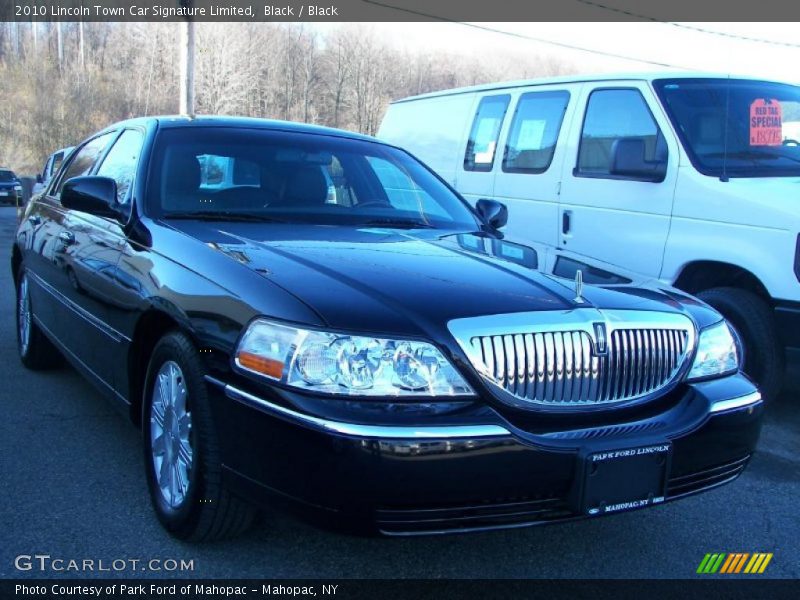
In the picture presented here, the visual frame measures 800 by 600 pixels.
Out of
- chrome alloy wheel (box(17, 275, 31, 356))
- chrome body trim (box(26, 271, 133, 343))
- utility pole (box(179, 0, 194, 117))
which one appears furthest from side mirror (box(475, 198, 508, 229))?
utility pole (box(179, 0, 194, 117))

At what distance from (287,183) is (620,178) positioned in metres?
2.74

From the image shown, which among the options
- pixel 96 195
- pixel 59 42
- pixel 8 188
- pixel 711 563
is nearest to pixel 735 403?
pixel 711 563

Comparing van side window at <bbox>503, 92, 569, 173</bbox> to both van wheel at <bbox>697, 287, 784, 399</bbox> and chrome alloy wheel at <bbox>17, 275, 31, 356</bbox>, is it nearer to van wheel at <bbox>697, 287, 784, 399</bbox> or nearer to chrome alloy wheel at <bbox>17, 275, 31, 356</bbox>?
van wheel at <bbox>697, 287, 784, 399</bbox>

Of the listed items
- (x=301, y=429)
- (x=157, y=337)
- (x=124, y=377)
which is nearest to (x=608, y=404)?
(x=301, y=429)

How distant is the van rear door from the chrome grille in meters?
2.82

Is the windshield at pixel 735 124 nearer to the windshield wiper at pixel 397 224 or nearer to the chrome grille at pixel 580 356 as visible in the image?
the windshield wiper at pixel 397 224

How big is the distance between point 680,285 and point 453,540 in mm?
3053

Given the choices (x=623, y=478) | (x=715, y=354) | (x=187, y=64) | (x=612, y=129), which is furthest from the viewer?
(x=187, y=64)

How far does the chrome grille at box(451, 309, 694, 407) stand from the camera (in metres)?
2.53

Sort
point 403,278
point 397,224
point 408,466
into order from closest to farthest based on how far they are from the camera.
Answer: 1. point 408,466
2. point 403,278
3. point 397,224

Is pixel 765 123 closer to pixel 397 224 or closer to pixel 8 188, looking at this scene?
pixel 397 224

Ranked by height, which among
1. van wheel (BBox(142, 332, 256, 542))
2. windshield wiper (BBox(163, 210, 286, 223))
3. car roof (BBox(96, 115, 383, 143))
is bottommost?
van wheel (BBox(142, 332, 256, 542))

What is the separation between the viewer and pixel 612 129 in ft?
19.7

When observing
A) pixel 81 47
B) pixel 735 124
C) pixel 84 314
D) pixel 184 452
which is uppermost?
pixel 81 47
